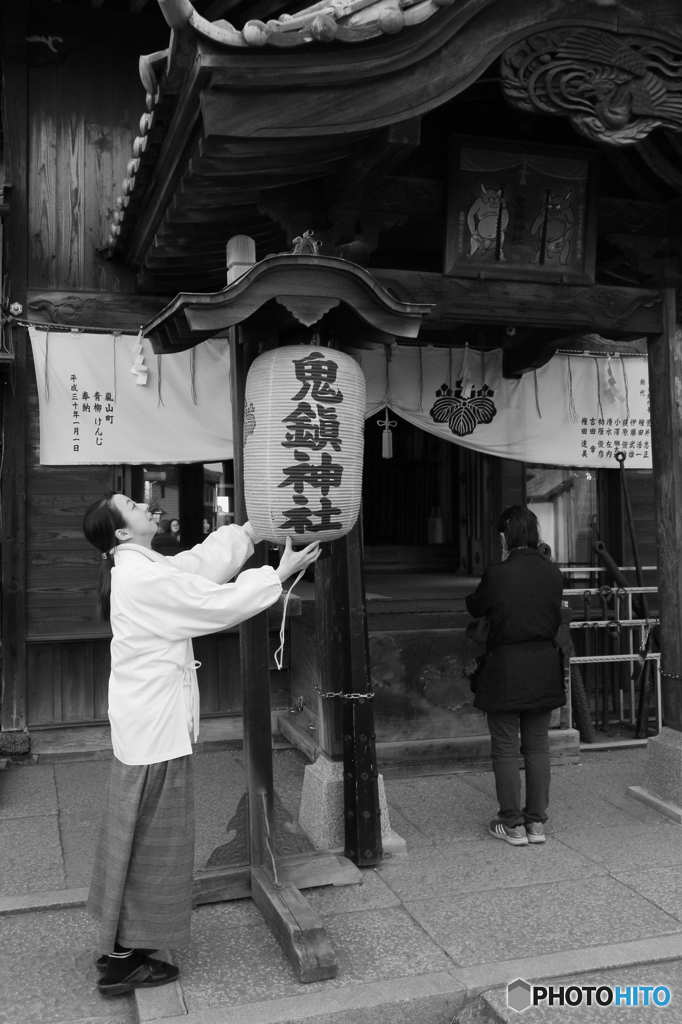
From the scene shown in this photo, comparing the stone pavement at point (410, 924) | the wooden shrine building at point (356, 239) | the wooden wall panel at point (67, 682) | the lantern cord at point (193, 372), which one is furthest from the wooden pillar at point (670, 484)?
the wooden wall panel at point (67, 682)

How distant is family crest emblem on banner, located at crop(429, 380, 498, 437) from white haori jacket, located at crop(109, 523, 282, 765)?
392cm

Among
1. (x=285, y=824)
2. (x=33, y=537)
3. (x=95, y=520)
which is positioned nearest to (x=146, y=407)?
(x=33, y=537)

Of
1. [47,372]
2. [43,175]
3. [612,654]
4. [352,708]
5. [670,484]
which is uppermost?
[43,175]

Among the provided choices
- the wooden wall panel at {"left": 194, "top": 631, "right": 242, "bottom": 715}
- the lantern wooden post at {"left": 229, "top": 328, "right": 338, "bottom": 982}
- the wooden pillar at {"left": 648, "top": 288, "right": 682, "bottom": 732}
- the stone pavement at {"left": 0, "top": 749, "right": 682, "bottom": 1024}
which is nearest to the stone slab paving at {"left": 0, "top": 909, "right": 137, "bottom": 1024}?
the stone pavement at {"left": 0, "top": 749, "right": 682, "bottom": 1024}

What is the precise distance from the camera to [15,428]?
22.9ft

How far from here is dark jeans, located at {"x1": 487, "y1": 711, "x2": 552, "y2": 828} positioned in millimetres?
5371

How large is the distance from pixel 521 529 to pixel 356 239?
215 cm

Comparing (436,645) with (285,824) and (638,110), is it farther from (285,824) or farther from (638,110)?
(638,110)

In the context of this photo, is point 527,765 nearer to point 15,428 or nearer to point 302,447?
point 302,447

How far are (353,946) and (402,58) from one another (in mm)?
4433

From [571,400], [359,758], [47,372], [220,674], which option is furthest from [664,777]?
[47,372]

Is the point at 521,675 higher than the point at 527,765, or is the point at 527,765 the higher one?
the point at 521,675

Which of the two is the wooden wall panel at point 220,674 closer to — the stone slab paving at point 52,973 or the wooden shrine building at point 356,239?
the wooden shrine building at point 356,239

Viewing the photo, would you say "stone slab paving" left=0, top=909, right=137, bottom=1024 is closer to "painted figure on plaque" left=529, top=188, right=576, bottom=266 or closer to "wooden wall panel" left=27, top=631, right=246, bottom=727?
"wooden wall panel" left=27, top=631, right=246, bottom=727
